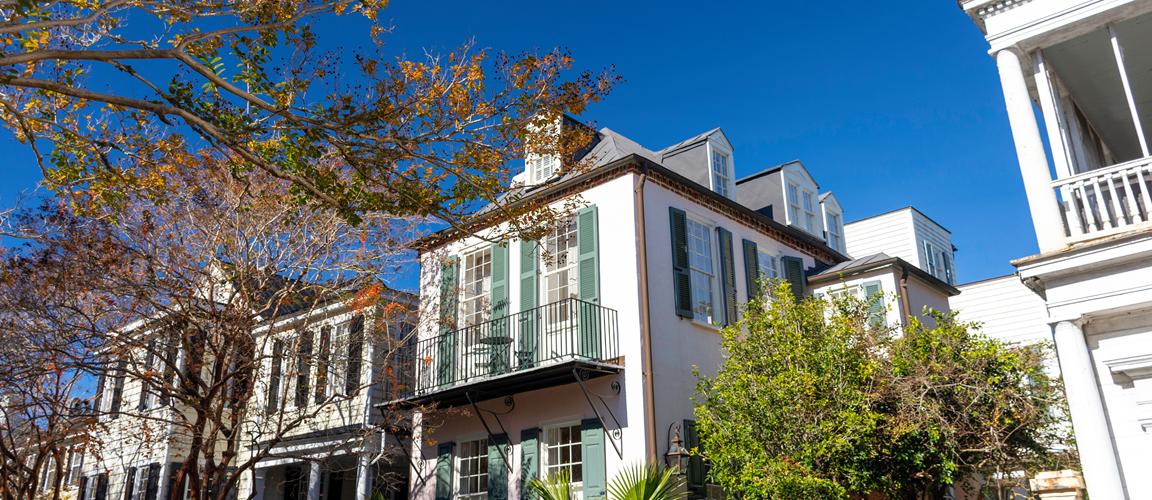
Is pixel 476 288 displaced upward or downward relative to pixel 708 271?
upward

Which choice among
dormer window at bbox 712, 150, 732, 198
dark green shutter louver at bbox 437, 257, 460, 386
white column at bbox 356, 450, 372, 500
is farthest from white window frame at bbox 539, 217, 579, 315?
white column at bbox 356, 450, 372, 500

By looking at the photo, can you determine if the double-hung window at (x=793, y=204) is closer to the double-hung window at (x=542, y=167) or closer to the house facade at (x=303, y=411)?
the double-hung window at (x=542, y=167)

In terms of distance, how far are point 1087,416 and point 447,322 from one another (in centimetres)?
1091

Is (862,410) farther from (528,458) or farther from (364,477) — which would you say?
(364,477)

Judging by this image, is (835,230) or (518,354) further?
(835,230)

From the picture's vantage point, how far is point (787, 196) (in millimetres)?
18500

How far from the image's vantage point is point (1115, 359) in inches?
305

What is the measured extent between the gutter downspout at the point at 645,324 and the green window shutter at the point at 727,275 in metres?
2.15

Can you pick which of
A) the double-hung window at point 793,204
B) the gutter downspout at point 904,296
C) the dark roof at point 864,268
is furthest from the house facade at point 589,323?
the gutter downspout at point 904,296

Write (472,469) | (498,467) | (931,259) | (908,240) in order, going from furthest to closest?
(931,259), (908,240), (472,469), (498,467)

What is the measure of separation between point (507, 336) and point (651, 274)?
2.80m

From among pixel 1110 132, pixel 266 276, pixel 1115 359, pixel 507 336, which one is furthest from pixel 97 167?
pixel 1110 132

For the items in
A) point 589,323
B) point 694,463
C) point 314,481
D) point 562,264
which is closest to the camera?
point 694,463

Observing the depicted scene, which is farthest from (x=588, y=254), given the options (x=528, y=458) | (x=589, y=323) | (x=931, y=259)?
(x=931, y=259)
